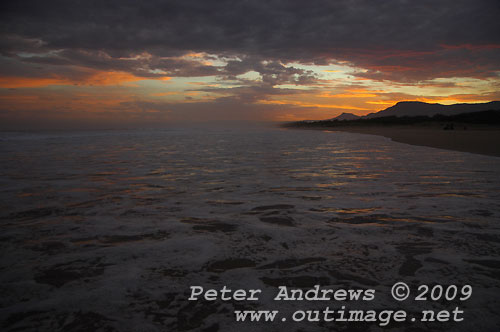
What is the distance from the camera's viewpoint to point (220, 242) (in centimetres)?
347

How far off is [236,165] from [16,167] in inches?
280

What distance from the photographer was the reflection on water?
7.68ft

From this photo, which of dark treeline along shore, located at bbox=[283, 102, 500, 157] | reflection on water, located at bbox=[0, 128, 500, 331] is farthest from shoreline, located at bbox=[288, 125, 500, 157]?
reflection on water, located at bbox=[0, 128, 500, 331]

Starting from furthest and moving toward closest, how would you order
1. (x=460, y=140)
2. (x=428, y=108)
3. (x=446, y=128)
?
(x=428, y=108) < (x=446, y=128) < (x=460, y=140)

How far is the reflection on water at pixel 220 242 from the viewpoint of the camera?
2340mm

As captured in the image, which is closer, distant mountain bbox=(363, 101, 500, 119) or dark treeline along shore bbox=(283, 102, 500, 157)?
dark treeline along shore bbox=(283, 102, 500, 157)

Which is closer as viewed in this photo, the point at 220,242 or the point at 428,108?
the point at 220,242

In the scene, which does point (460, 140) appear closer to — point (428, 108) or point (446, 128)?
point (446, 128)

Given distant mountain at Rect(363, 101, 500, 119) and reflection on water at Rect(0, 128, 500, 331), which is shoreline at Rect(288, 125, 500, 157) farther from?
distant mountain at Rect(363, 101, 500, 119)

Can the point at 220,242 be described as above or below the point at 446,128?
below

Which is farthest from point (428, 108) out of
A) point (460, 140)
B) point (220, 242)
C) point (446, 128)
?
point (220, 242)

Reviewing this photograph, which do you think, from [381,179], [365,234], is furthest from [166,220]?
[381,179]

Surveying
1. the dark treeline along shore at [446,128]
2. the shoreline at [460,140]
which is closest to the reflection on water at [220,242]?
the shoreline at [460,140]

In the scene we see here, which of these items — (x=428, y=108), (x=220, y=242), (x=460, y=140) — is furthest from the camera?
(x=428, y=108)
